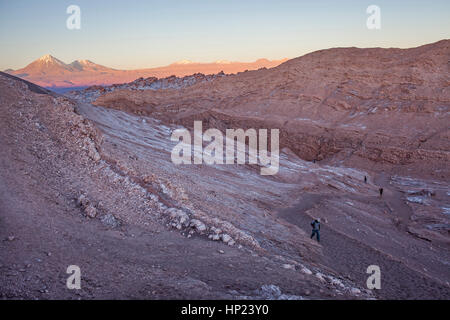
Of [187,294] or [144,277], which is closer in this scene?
[187,294]

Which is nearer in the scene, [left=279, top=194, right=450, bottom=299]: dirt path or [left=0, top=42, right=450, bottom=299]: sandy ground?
[left=0, top=42, right=450, bottom=299]: sandy ground

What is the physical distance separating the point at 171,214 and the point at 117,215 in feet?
4.03

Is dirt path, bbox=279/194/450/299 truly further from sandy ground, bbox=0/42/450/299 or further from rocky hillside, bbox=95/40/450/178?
rocky hillside, bbox=95/40/450/178

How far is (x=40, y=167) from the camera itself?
25.7 feet

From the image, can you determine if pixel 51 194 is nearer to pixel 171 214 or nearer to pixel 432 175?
pixel 171 214

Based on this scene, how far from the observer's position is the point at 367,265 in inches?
389

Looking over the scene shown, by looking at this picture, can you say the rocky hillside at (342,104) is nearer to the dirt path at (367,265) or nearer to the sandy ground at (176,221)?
the sandy ground at (176,221)

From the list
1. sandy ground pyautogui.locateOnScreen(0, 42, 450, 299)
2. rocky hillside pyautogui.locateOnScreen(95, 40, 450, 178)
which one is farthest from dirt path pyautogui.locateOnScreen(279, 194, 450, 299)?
rocky hillside pyautogui.locateOnScreen(95, 40, 450, 178)

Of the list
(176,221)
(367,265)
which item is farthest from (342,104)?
(176,221)

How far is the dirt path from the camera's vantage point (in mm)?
8445

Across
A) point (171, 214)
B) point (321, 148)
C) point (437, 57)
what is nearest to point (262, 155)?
point (321, 148)

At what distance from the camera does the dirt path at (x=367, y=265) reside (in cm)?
845

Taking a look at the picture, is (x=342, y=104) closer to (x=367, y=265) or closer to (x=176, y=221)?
(x=367, y=265)
